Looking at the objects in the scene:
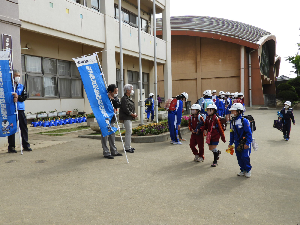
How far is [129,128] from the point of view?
8.12 meters

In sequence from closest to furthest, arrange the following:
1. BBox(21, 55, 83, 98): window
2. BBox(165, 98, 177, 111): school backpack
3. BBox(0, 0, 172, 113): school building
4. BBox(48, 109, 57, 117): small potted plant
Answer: BBox(165, 98, 177, 111): school backpack, BBox(0, 0, 172, 113): school building, BBox(21, 55, 83, 98): window, BBox(48, 109, 57, 117): small potted plant

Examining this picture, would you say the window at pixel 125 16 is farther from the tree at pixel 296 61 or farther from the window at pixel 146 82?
the tree at pixel 296 61

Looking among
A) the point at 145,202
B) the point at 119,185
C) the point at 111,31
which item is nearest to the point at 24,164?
the point at 119,185

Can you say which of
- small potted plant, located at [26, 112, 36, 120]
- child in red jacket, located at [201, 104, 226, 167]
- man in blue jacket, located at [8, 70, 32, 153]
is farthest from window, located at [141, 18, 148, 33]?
child in red jacket, located at [201, 104, 226, 167]

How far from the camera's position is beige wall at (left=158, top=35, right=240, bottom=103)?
35003 millimetres

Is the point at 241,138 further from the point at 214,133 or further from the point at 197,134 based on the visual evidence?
the point at 197,134

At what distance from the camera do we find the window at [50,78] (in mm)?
14336

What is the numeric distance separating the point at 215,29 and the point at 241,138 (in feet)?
99.7

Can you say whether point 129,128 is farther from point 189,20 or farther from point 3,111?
point 189,20

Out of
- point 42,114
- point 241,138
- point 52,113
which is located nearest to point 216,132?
point 241,138

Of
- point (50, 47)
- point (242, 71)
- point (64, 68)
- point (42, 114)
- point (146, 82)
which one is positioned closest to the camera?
point (42, 114)

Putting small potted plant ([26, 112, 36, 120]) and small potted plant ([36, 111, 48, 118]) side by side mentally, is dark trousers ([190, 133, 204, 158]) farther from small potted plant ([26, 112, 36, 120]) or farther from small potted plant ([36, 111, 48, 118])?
small potted plant ([36, 111, 48, 118])

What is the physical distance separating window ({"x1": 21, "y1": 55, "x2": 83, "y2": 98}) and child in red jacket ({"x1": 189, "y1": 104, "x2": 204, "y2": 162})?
1001cm

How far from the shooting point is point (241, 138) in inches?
229
